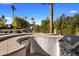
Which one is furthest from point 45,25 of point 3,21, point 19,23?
point 3,21

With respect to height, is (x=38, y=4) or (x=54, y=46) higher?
(x=38, y=4)

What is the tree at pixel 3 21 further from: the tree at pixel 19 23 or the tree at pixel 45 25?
the tree at pixel 45 25

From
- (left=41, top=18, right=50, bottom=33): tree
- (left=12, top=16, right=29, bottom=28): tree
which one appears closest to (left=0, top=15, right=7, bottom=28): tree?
(left=12, top=16, right=29, bottom=28): tree

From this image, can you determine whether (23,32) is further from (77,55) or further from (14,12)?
(77,55)

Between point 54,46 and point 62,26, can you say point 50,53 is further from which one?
point 62,26

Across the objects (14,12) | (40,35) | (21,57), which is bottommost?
(21,57)

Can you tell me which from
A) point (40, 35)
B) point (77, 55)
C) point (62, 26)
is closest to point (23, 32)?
point (40, 35)

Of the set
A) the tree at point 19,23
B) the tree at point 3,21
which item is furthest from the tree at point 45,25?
the tree at point 3,21

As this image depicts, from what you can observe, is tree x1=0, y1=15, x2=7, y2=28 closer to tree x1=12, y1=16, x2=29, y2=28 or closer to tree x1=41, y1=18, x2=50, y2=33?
tree x1=12, y1=16, x2=29, y2=28

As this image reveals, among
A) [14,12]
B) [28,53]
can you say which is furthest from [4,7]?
[28,53]
